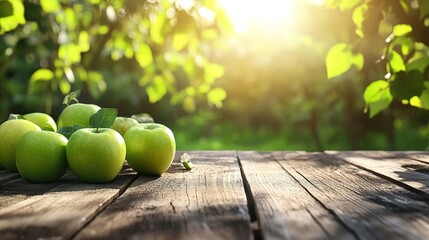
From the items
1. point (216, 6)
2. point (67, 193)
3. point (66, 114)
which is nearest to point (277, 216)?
point (67, 193)

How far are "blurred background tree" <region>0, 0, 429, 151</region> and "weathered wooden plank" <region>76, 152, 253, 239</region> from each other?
97 cm

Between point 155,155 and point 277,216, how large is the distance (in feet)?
2.56

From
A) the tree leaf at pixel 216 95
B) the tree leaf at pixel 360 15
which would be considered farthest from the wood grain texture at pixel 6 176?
the tree leaf at pixel 216 95

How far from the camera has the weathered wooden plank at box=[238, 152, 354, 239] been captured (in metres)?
1.00

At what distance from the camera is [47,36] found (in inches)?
163

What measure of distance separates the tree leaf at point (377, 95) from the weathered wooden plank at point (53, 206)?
42.9 inches

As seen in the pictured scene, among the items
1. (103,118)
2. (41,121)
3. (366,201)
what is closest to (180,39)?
(41,121)

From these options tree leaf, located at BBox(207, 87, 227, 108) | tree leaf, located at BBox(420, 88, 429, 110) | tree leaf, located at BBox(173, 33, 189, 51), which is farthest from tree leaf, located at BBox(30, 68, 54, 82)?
tree leaf, located at BBox(420, 88, 429, 110)

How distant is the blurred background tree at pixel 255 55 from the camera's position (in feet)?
7.63

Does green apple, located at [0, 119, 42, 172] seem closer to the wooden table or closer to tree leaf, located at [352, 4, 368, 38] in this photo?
the wooden table

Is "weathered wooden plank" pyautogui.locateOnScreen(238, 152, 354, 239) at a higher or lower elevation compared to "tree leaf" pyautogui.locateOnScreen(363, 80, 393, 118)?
lower

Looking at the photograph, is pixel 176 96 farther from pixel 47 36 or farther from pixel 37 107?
pixel 37 107

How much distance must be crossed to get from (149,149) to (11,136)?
0.48m

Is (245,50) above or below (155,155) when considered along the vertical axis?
above
